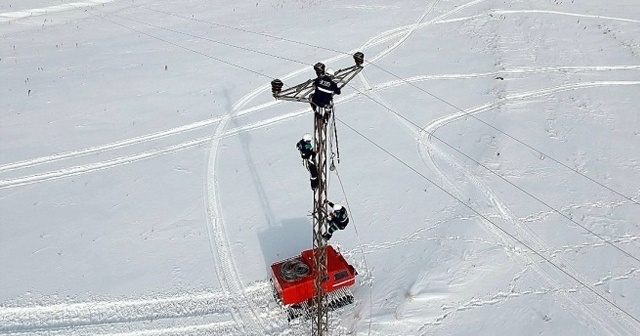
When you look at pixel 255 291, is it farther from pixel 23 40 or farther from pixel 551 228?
pixel 23 40

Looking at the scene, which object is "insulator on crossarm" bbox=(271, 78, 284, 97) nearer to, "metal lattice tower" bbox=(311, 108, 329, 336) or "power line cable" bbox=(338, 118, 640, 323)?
"metal lattice tower" bbox=(311, 108, 329, 336)

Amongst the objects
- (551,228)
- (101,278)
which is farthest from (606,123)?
(101,278)

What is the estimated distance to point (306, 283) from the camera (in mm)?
14336

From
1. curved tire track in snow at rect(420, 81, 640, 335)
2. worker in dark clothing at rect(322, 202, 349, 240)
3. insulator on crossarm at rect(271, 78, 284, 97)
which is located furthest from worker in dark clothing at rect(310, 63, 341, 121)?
curved tire track in snow at rect(420, 81, 640, 335)

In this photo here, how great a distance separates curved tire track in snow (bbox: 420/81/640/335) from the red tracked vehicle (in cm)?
571

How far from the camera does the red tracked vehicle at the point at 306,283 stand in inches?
565

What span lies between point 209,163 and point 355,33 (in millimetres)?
14675

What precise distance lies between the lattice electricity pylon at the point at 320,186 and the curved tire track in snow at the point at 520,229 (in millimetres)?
6663

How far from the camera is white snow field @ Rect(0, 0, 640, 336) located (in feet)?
50.7

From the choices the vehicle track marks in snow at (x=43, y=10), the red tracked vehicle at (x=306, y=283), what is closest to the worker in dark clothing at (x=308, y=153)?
the red tracked vehicle at (x=306, y=283)

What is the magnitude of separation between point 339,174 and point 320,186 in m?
9.48

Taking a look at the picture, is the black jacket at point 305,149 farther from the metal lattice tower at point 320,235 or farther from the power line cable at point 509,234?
the power line cable at point 509,234

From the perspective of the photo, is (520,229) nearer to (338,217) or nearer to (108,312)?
(338,217)

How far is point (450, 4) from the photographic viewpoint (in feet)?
118
